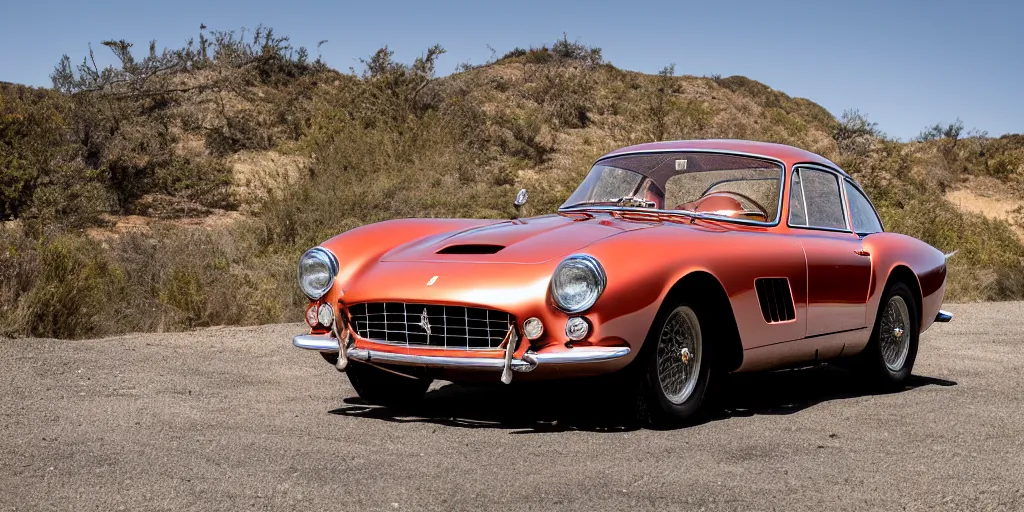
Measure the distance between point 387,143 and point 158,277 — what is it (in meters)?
8.65

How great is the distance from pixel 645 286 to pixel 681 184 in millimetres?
1999

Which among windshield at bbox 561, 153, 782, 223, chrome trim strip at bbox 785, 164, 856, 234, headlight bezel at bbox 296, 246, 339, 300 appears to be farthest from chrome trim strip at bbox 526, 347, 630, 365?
chrome trim strip at bbox 785, 164, 856, 234

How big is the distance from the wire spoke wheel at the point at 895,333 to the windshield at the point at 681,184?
1209 millimetres

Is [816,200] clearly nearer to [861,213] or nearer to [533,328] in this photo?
[861,213]

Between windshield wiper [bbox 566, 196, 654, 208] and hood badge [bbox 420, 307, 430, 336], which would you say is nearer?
hood badge [bbox 420, 307, 430, 336]

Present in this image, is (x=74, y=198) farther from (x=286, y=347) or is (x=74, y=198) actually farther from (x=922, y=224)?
(x=922, y=224)

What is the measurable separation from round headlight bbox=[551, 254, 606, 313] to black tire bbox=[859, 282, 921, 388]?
9.05ft

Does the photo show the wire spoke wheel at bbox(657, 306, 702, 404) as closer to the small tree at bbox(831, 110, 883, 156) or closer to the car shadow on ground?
the car shadow on ground

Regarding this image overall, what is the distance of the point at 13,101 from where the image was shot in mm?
19516

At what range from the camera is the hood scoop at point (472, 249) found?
5730 millimetres

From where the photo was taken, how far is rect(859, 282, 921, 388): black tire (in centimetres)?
724

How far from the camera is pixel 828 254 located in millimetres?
6691

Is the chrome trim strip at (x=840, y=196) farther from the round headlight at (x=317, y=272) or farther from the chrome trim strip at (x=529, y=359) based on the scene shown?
the round headlight at (x=317, y=272)

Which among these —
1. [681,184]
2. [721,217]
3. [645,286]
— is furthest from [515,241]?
[681,184]
